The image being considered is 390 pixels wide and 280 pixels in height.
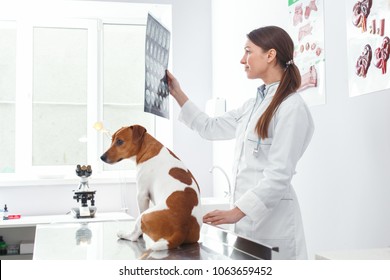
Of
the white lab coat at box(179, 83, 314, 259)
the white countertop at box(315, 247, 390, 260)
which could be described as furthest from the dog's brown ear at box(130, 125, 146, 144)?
the white countertop at box(315, 247, 390, 260)

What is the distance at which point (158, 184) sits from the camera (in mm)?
1301

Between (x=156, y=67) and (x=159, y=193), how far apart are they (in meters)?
0.46

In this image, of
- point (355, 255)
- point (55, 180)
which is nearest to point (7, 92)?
point (55, 180)

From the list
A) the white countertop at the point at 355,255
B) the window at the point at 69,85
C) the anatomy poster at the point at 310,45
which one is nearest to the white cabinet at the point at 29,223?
the window at the point at 69,85

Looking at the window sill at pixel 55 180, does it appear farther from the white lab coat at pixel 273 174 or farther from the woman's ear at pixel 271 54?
the woman's ear at pixel 271 54

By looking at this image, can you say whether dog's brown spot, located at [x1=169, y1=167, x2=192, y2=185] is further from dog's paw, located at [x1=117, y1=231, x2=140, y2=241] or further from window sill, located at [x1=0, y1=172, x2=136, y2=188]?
window sill, located at [x1=0, y1=172, x2=136, y2=188]

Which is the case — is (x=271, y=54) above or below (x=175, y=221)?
above

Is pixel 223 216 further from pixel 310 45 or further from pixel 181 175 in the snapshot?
pixel 310 45

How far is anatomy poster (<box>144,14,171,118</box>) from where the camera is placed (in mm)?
1446

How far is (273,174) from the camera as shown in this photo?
1440 mm

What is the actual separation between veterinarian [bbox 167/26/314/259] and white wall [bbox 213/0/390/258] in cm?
47

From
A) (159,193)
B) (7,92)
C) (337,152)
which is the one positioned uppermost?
(7,92)

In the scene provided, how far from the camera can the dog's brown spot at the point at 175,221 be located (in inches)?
47.7

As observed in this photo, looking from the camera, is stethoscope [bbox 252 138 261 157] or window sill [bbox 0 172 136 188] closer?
stethoscope [bbox 252 138 261 157]
